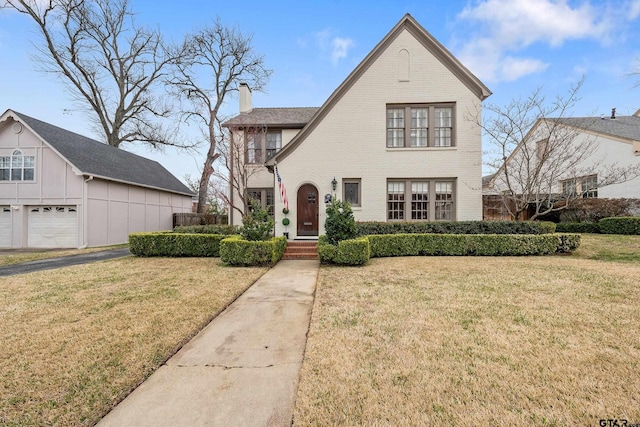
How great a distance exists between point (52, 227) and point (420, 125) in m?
19.2

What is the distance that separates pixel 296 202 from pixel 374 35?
27.5 feet

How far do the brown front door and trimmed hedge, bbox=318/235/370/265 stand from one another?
3.49m

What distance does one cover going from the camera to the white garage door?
1438 cm

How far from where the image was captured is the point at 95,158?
53.2 feet

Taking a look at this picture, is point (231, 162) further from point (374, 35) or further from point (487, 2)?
point (487, 2)

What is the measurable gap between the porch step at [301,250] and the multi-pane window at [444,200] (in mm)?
5597

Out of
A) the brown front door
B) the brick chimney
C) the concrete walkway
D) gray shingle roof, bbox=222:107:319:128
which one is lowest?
the concrete walkway

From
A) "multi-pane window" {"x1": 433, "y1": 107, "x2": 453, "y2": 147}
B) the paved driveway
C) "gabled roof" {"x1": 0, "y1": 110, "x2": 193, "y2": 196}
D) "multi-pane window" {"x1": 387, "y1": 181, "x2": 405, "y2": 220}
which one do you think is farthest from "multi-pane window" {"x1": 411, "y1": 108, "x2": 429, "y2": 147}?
"gabled roof" {"x1": 0, "y1": 110, "x2": 193, "y2": 196}

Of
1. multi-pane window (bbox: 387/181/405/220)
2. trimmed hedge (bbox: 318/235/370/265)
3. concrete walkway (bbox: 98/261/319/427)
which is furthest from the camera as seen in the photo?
multi-pane window (bbox: 387/181/405/220)

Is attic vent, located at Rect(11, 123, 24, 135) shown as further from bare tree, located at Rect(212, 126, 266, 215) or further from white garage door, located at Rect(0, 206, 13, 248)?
bare tree, located at Rect(212, 126, 266, 215)

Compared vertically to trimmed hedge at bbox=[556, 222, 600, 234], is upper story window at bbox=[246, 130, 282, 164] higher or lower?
higher

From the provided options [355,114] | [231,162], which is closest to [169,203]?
[231,162]

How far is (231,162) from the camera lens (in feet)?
45.3

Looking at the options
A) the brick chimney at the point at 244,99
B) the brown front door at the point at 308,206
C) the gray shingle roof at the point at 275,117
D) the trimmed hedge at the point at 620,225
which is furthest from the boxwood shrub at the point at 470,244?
the brick chimney at the point at 244,99
